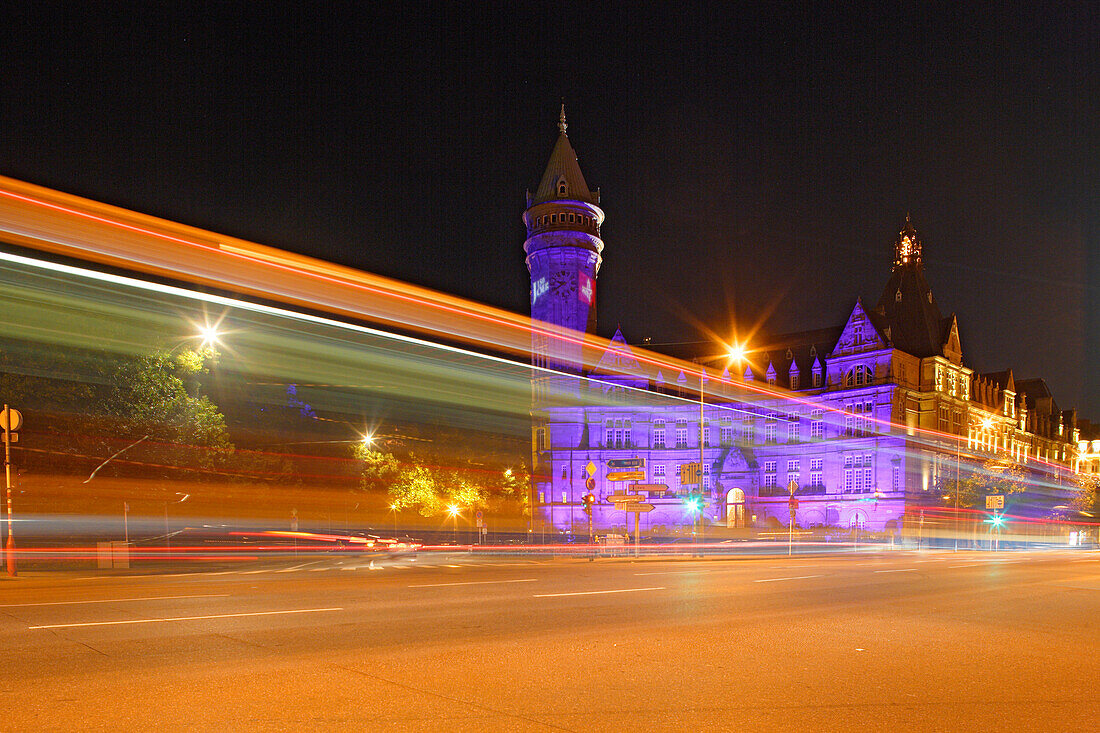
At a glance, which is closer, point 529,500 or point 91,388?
point 91,388

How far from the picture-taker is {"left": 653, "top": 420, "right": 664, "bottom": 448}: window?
8800cm

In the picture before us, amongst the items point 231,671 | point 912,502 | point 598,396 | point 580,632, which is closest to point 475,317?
point 580,632

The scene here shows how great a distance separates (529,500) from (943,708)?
71184mm

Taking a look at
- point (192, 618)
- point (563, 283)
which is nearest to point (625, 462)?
point (563, 283)

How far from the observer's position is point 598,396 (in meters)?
87.1

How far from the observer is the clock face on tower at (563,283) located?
8194cm

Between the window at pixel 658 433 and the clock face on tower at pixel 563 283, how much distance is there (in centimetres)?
1811

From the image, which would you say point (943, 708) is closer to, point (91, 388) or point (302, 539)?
point (91, 388)

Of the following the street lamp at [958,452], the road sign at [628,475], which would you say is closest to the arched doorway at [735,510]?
the street lamp at [958,452]

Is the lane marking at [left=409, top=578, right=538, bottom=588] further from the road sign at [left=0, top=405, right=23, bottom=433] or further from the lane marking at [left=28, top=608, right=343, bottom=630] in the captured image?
the road sign at [left=0, top=405, right=23, bottom=433]

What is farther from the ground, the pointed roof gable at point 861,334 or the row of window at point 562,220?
the row of window at point 562,220

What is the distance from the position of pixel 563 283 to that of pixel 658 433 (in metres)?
20.1

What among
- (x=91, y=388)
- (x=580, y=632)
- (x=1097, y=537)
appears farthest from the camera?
(x=1097, y=537)

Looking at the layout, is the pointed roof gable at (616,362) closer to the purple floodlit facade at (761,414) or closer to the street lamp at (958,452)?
the purple floodlit facade at (761,414)
